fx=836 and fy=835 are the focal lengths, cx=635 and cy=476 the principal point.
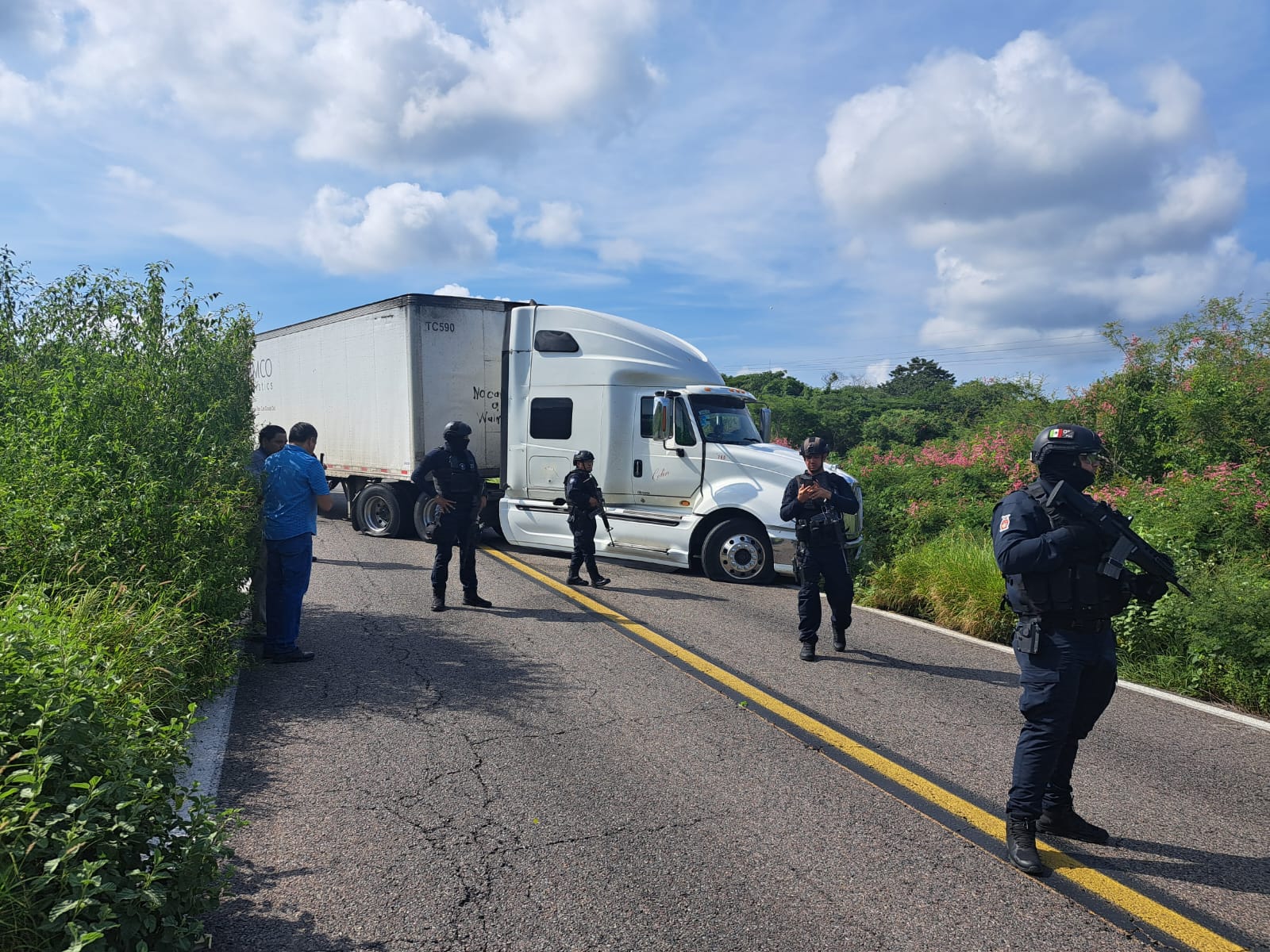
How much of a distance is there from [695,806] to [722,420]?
7.22m

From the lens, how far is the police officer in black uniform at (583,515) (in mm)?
9531

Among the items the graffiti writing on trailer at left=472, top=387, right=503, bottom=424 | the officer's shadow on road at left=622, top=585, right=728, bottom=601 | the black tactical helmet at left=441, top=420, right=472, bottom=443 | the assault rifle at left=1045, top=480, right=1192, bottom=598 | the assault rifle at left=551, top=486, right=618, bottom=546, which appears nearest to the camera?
the assault rifle at left=1045, top=480, right=1192, bottom=598

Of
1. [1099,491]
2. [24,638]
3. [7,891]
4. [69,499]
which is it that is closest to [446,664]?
[69,499]

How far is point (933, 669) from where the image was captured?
6.32 meters

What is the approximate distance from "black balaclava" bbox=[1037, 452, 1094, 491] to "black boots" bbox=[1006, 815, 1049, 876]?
55.5 inches

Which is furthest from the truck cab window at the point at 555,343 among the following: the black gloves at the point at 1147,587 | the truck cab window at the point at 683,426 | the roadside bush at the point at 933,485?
the black gloves at the point at 1147,587

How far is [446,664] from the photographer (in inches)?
243

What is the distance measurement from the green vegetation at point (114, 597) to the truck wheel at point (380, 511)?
5.77 metres

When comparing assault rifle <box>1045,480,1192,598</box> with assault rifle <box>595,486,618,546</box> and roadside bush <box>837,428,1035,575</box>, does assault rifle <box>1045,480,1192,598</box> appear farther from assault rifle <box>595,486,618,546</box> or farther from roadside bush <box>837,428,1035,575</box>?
assault rifle <box>595,486,618,546</box>

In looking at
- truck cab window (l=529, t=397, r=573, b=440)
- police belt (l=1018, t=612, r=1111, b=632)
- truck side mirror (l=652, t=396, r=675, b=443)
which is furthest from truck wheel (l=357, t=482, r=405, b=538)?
police belt (l=1018, t=612, r=1111, b=632)

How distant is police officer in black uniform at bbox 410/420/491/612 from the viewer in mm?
8219

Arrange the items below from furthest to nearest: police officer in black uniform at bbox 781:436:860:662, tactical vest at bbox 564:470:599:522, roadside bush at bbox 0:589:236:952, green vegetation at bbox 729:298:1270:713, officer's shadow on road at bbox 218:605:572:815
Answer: tactical vest at bbox 564:470:599:522, police officer in black uniform at bbox 781:436:860:662, green vegetation at bbox 729:298:1270:713, officer's shadow on road at bbox 218:605:572:815, roadside bush at bbox 0:589:236:952

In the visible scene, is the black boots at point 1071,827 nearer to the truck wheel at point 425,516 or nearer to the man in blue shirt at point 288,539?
the man in blue shirt at point 288,539

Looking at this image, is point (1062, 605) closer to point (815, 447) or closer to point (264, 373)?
point (815, 447)
